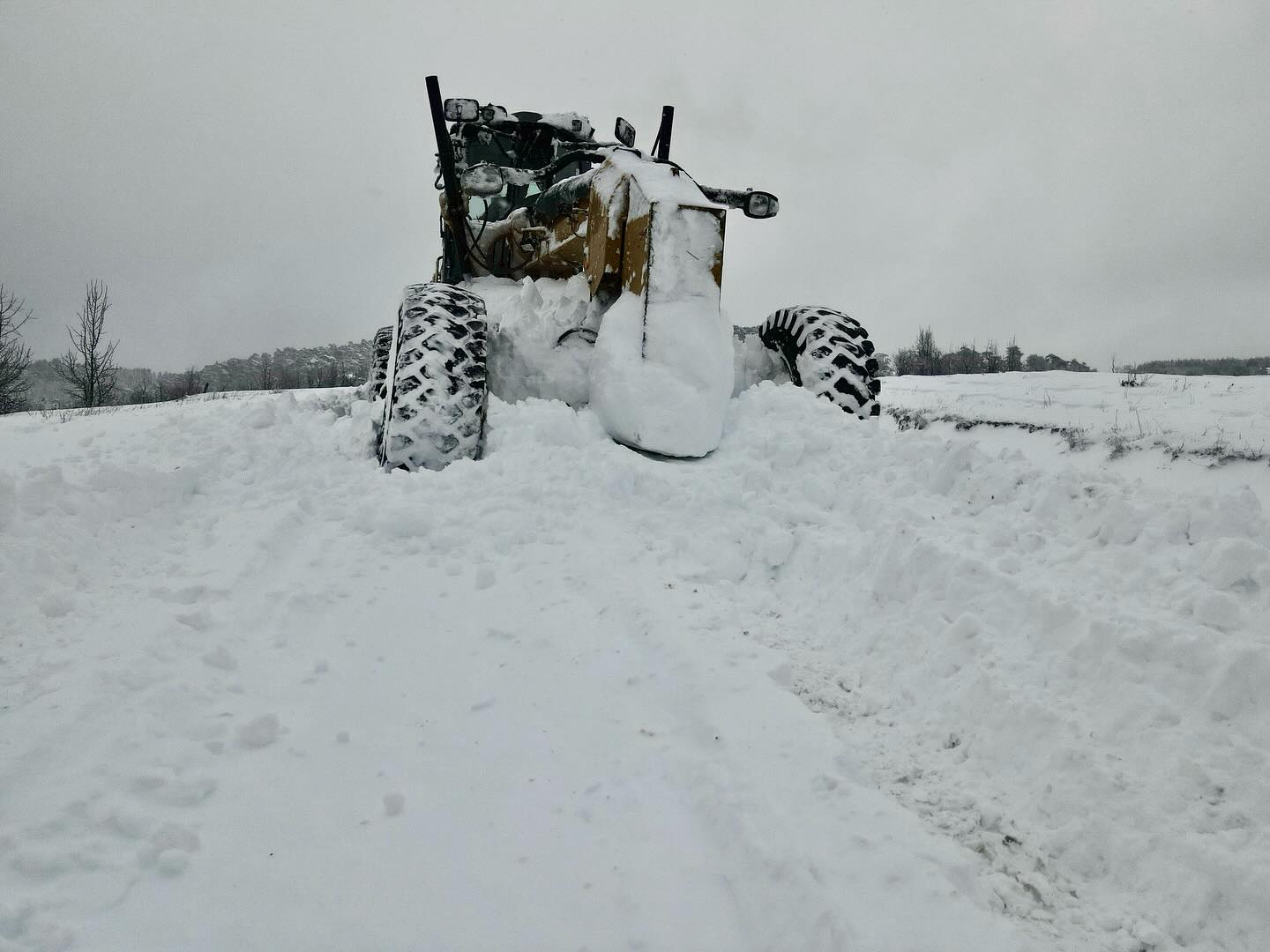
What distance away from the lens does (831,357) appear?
5.11 m

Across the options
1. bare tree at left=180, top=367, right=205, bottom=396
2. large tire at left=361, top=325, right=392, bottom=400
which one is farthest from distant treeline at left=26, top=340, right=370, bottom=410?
large tire at left=361, top=325, right=392, bottom=400

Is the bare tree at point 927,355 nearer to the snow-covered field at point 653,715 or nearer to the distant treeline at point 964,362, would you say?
the distant treeline at point 964,362

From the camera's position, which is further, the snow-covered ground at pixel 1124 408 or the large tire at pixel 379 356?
the large tire at pixel 379 356

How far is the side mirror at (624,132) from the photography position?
6168mm

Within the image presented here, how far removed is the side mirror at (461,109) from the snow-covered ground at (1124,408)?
416cm

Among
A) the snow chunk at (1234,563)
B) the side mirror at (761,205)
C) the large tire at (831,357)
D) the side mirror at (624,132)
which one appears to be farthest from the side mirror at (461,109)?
the snow chunk at (1234,563)

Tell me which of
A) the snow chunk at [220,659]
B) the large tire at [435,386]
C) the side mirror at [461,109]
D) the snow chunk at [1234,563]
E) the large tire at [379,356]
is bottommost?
the snow chunk at [220,659]

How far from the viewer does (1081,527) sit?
2596mm

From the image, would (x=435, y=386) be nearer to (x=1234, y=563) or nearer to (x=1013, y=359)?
(x=1234, y=563)

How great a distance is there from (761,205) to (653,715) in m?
4.24

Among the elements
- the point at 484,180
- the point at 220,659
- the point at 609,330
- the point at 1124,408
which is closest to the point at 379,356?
the point at 484,180

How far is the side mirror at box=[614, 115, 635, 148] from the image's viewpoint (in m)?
6.17

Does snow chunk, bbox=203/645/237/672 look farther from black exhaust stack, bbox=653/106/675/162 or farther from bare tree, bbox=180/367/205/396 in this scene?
bare tree, bbox=180/367/205/396

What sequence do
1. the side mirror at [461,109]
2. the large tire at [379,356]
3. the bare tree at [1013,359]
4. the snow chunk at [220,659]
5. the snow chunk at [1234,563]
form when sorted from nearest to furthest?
the snow chunk at [1234,563], the snow chunk at [220,659], the side mirror at [461,109], the large tire at [379,356], the bare tree at [1013,359]
